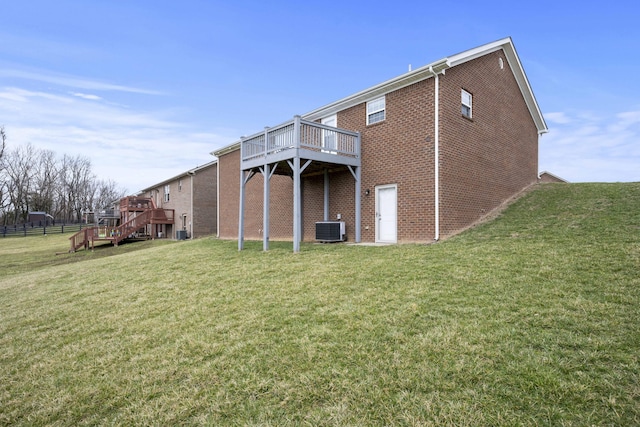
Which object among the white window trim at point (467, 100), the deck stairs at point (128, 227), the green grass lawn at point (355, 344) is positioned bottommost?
the green grass lawn at point (355, 344)

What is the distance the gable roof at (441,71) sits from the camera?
10367mm

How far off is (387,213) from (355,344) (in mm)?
7893

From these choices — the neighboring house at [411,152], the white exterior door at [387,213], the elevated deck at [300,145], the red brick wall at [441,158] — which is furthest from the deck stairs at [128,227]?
the white exterior door at [387,213]

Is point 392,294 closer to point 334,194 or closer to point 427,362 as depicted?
point 427,362

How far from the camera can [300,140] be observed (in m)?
10.8

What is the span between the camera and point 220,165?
20750 mm

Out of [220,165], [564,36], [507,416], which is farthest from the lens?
[220,165]

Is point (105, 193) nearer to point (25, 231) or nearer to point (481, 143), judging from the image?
point (25, 231)

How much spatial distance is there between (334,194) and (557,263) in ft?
26.8

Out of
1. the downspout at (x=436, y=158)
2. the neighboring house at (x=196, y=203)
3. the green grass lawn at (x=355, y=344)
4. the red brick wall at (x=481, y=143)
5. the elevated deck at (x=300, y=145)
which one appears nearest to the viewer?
the green grass lawn at (x=355, y=344)

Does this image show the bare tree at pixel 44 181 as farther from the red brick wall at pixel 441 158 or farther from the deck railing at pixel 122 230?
the red brick wall at pixel 441 158

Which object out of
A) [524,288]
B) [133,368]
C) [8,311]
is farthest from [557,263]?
[8,311]

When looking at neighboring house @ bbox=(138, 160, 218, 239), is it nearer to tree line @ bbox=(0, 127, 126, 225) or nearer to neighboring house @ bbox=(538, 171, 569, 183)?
neighboring house @ bbox=(538, 171, 569, 183)

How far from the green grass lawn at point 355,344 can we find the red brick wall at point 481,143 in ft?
10.2
